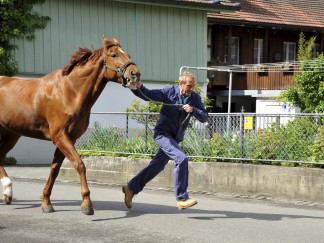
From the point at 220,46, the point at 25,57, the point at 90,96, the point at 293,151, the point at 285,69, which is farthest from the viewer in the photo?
the point at 220,46

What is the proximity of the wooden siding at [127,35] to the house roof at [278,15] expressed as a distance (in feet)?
15.9

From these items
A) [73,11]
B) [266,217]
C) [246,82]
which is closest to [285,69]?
[246,82]

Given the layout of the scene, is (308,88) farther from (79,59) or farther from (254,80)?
(79,59)

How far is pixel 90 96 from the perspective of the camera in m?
9.51

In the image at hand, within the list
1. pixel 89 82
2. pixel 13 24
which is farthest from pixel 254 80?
pixel 89 82

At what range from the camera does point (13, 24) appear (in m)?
20.9

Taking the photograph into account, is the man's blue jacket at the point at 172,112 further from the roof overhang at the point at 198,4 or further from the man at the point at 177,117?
the roof overhang at the point at 198,4

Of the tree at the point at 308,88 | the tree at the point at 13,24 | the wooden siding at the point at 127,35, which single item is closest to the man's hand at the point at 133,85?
the tree at the point at 13,24

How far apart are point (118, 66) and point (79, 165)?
138cm

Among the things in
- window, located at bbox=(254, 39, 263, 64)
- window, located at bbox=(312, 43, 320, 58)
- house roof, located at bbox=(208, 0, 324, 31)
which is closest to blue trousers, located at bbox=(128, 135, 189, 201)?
house roof, located at bbox=(208, 0, 324, 31)

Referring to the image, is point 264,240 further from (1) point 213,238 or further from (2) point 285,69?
(2) point 285,69

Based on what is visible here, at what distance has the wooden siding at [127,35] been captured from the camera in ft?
79.6

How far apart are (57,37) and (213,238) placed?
17582 mm

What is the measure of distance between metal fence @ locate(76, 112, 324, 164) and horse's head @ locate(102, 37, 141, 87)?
15.1ft
